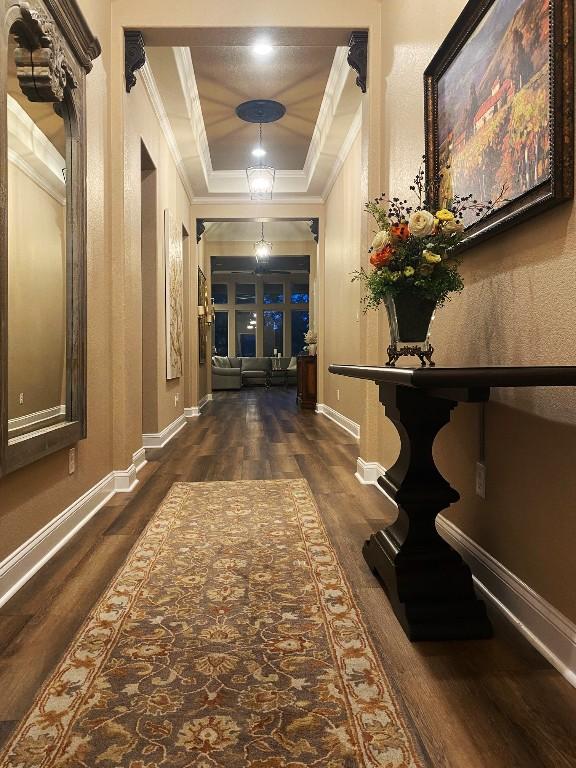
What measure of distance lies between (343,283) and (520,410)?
4.71 metres

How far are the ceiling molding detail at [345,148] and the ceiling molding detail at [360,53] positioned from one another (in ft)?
4.57

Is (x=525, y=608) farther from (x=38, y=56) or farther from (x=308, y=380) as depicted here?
(x=308, y=380)

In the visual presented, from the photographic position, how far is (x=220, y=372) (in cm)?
1310

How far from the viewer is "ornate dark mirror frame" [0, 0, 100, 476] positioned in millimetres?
1863

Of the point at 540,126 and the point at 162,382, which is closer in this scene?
the point at 540,126

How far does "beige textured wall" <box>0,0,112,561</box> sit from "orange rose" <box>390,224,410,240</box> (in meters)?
1.68

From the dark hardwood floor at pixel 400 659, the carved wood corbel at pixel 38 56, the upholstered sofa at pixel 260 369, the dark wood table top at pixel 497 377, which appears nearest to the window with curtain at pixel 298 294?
the upholstered sofa at pixel 260 369

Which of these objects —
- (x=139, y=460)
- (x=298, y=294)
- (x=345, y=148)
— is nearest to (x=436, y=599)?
(x=139, y=460)

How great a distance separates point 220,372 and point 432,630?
11.7 m

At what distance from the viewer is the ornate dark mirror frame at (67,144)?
73.4 inches

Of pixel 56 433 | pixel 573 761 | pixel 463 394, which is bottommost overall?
pixel 573 761

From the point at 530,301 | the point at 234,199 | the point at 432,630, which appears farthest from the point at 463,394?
the point at 234,199

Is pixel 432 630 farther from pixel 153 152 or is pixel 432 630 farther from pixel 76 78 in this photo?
pixel 153 152

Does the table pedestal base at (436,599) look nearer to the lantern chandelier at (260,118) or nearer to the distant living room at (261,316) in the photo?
the lantern chandelier at (260,118)
